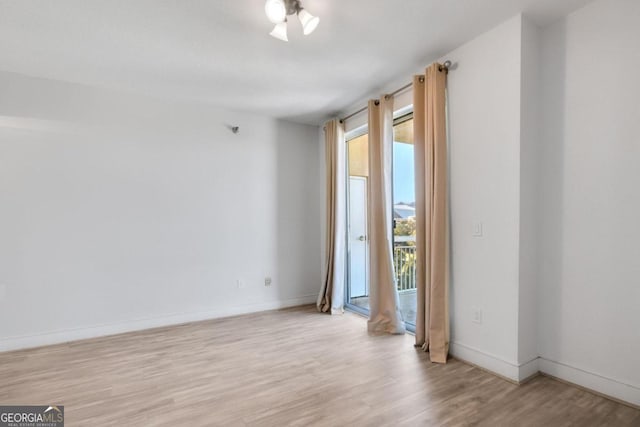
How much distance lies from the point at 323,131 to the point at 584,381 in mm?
3907

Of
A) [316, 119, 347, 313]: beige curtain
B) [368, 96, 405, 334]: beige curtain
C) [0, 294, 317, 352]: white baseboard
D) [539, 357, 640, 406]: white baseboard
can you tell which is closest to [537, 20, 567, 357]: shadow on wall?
[539, 357, 640, 406]: white baseboard

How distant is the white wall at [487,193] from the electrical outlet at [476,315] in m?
0.02

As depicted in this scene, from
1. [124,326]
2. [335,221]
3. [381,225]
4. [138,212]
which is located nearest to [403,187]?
[381,225]

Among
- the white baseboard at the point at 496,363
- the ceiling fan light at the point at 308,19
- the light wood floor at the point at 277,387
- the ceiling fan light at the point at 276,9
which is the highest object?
the ceiling fan light at the point at 276,9

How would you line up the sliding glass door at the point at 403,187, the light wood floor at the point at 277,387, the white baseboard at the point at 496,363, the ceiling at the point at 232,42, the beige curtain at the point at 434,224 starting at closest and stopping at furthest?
1. the light wood floor at the point at 277,387
2. the ceiling at the point at 232,42
3. the white baseboard at the point at 496,363
4. the beige curtain at the point at 434,224
5. the sliding glass door at the point at 403,187

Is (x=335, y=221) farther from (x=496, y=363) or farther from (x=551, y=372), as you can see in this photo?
(x=551, y=372)

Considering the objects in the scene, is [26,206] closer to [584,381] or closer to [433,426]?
[433,426]

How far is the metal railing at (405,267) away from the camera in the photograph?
4.14 m

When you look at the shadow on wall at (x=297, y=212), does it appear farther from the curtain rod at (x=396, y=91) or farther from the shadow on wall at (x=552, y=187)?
the shadow on wall at (x=552, y=187)

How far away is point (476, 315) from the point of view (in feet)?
8.37

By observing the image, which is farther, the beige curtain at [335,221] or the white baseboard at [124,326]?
the beige curtain at [335,221]

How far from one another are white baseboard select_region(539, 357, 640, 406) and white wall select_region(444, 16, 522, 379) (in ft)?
1.04

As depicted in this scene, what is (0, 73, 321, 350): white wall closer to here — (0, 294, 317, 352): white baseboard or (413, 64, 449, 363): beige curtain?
(0, 294, 317, 352): white baseboard

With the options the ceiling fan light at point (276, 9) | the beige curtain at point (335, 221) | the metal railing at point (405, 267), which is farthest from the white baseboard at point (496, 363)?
the ceiling fan light at point (276, 9)
